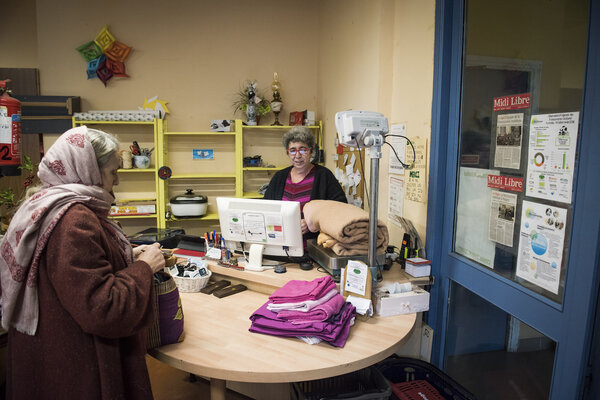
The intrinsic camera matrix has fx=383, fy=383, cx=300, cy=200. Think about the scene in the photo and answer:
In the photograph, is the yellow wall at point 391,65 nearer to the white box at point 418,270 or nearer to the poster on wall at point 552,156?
the white box at point 418,270

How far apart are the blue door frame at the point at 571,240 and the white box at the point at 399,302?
29cm

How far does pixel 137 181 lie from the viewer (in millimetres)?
4047

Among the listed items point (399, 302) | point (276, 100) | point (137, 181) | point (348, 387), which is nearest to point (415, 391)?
point (348, 387)

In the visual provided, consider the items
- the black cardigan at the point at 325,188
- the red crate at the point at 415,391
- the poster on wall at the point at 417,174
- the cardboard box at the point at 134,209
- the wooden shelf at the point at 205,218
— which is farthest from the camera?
the wooden shelf at the point at 205,218

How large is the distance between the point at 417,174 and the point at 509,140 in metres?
0.67

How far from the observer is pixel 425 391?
1.73 meters

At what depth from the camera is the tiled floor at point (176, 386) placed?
2.27m

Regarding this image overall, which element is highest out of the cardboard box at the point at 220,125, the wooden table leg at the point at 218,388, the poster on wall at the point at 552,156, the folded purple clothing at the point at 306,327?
the cardboard box at the point at 220,125

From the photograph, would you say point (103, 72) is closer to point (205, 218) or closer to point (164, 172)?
point (164, 172)

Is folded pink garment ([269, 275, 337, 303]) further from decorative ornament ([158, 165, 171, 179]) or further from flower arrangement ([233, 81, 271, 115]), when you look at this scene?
flower arrangement ([233, 81, 271, 115])

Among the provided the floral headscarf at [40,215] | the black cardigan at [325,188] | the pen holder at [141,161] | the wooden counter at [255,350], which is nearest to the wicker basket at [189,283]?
the wooden counter at [255,350]

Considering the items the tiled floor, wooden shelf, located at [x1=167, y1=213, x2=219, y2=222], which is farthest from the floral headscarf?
wooden shelf, located at [x1=167, y1=213, x2=219, y2=222]

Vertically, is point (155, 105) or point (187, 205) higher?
point (155, 105)

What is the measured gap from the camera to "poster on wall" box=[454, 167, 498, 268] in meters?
1.67
